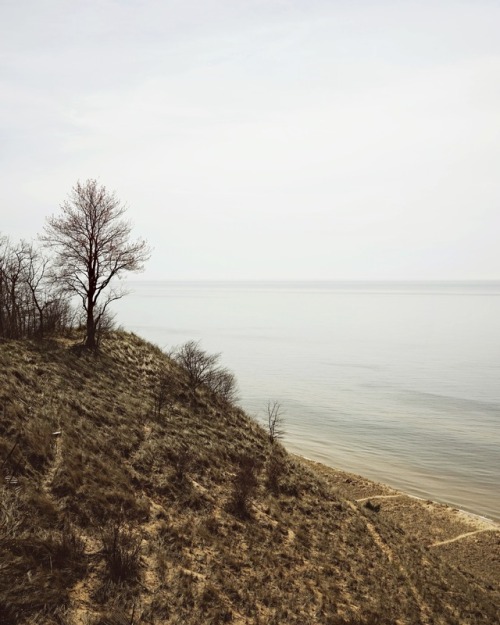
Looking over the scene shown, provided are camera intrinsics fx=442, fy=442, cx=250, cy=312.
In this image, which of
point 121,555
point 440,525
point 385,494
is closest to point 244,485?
point 121,555

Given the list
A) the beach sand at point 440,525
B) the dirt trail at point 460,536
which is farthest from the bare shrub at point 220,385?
the dirt trail at point 460,536

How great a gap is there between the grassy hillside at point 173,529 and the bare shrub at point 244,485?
67mm

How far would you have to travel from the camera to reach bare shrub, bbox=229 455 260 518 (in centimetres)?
1884

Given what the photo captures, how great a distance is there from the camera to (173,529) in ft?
49.5

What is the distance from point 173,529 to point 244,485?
6.59 meters

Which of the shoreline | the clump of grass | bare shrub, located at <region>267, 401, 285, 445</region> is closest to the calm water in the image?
bare shrub, located at <region>267, 401, 285, 445</region>

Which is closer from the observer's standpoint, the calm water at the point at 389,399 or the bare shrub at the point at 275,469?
the bare shrub at the point at 275,469

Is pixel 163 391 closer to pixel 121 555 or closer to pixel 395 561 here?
pixel 395 561

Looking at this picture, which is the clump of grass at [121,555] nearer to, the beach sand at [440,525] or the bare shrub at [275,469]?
the bare shrub at [275,469]

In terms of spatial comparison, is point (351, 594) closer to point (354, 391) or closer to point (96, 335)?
point (96, 335)

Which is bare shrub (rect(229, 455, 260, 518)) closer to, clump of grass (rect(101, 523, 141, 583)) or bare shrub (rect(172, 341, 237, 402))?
clump of grass (rect(101, 523, 141, 583))

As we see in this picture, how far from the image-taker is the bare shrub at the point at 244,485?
1884 centimetres

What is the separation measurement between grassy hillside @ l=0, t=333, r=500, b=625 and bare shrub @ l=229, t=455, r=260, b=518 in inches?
2.6

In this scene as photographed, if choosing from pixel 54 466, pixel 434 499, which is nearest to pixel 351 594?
pixel 54 466
